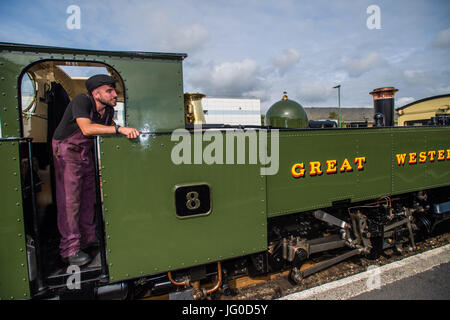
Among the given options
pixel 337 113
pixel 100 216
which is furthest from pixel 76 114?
pixel 337 113

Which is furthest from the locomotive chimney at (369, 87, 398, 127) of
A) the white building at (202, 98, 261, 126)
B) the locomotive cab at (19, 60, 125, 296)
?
the white building at (202, 98, 261, 126)

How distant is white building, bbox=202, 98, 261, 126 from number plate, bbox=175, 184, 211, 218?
77.4 ft

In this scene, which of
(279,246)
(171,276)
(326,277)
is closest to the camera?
(171,276)

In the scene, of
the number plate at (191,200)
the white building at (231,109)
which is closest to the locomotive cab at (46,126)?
the number plate at (191,200)

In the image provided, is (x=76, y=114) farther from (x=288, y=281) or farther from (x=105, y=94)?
(x=288, y=281)

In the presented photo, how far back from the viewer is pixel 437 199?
4.46 m

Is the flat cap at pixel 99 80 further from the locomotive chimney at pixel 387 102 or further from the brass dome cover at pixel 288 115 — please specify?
the locomotive chimney at pixel 387 102

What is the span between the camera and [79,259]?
2.32 meters

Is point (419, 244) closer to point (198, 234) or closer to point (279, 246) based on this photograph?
point (279, 246)

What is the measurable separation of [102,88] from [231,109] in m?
27.0

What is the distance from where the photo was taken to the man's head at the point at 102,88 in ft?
7.55
